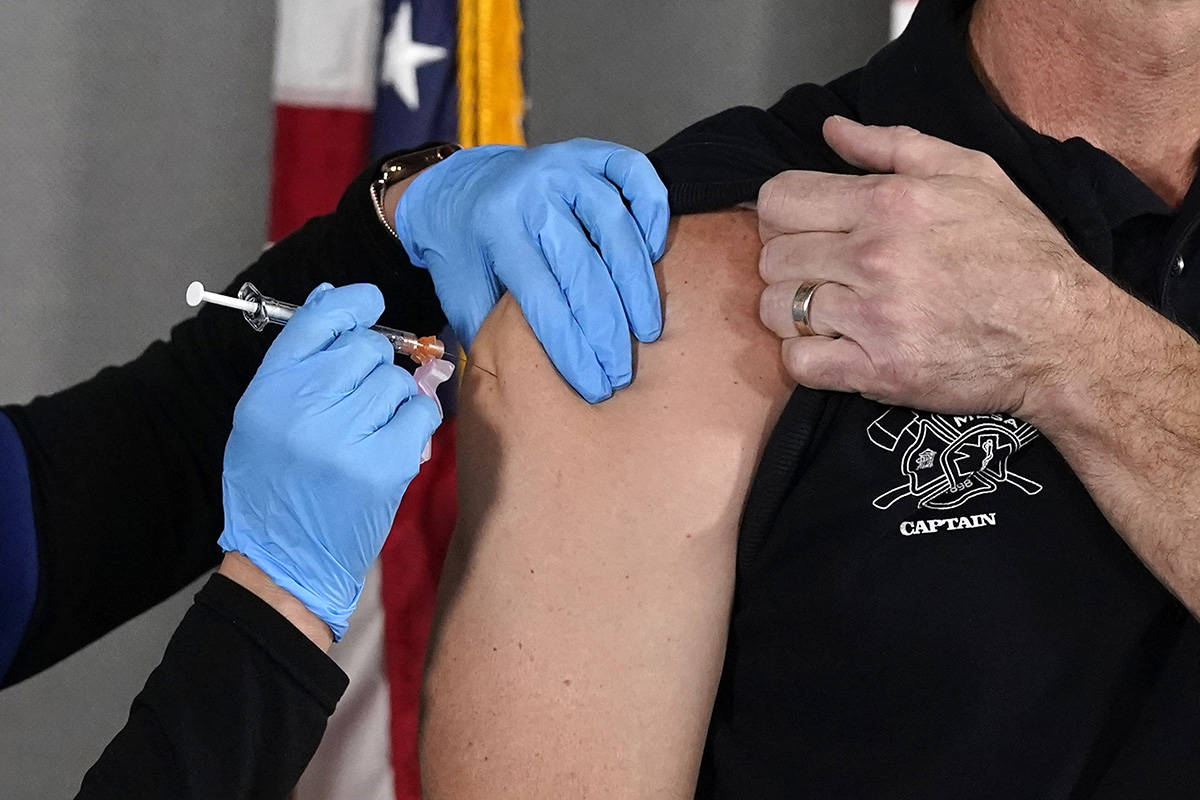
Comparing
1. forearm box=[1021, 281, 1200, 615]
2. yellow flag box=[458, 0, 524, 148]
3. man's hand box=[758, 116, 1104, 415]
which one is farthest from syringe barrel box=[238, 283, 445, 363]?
yellow flag box=[458, 0, 524, 148]

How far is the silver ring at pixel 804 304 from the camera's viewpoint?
928mm

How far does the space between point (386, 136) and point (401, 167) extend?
17.1 inches

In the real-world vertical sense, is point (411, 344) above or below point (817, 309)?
below

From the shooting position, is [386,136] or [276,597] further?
[386,136]

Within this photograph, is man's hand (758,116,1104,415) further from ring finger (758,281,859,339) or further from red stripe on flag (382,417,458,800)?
red stripe on flag (382,417,458,800)

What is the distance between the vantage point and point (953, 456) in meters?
0.93

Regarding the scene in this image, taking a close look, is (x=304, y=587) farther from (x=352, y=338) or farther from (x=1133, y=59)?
(x=1133, y=59)

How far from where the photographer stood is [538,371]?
39.4 inches

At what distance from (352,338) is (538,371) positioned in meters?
0.17

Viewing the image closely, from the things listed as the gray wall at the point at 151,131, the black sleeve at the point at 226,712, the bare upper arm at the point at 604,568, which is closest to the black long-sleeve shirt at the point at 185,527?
the black sleeve at the point at 226,712

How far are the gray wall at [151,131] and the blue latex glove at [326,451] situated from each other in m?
0.91

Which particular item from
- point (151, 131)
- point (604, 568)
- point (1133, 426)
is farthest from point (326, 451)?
point (151, 131)

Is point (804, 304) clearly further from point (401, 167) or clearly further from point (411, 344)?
point (401, 167)

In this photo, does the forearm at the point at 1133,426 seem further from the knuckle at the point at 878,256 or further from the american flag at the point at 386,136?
the american flag at the point at 386,136
